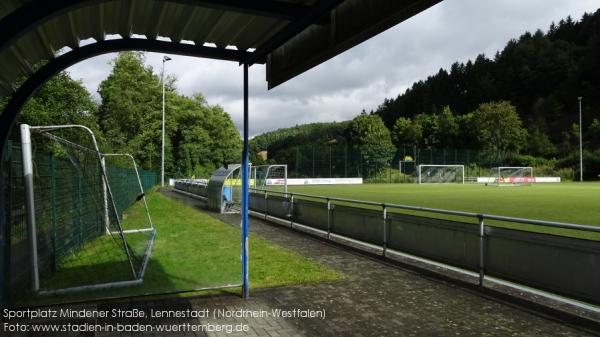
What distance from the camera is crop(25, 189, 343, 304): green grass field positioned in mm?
6734

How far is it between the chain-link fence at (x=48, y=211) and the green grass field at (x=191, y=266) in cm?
32

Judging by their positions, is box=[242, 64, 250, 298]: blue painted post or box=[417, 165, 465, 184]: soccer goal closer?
box=[242, 64, 250, 298]: blue painted post

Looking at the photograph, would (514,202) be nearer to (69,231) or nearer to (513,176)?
(69,231)

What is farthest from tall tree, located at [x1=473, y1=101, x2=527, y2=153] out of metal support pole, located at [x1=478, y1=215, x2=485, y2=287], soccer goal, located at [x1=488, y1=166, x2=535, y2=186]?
metal support pole, located at [x1=478, y1=215, x2=485, y2=287]

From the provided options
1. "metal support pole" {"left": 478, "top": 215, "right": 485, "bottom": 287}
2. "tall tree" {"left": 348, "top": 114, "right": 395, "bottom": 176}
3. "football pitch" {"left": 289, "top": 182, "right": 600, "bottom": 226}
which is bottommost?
"football pitch" {"left": 289, "top": 182, "right": 600, "bottom": 226}

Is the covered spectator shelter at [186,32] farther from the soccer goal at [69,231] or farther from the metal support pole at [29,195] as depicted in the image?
the soccer goal at [69,231]

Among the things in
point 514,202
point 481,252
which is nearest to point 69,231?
point 481,252

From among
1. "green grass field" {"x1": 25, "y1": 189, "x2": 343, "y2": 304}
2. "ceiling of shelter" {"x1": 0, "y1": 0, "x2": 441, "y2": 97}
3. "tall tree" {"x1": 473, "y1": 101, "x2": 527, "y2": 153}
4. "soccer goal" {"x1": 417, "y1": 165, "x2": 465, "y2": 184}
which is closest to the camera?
"ceiling of shelter" {"x1": 0, "y1": 0, "x2": 441, "y2": 97}

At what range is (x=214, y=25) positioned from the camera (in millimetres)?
4906

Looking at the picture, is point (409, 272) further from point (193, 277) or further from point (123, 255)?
point (123, 255)

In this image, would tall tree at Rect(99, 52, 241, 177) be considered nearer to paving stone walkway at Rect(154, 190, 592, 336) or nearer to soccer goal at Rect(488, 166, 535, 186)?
soccer goal at Rect(488, 166, 535, 186)

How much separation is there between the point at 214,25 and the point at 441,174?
225 feet

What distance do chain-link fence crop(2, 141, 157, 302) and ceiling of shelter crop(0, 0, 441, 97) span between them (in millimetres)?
1355

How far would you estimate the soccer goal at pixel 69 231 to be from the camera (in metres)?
6.18
